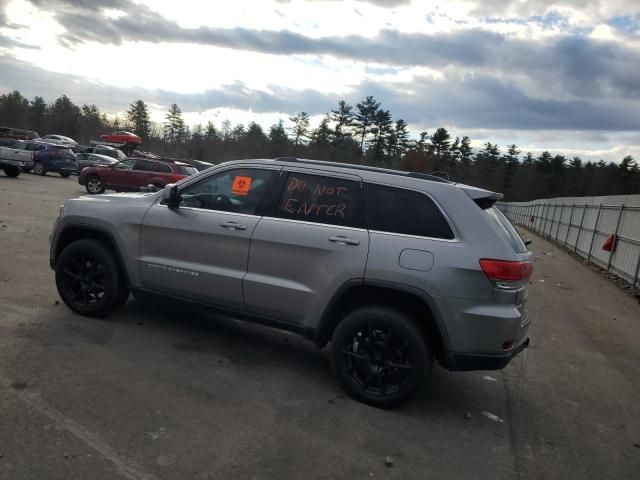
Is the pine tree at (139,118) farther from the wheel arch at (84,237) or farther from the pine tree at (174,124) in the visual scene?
the wheel arch at (84,237)

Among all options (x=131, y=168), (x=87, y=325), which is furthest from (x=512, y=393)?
(x=131, y=168)

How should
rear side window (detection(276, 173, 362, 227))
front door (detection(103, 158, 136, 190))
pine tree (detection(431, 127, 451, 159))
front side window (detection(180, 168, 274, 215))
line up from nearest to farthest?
rear side window (detection(276, 173, 362, 227)) < front side window (detection(180, 168, 274, 215)) < front door (detection(103, 158, 136, 190)) < pine tree (detection(431, 127, 451, 159))

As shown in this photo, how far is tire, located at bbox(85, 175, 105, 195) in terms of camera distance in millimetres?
20047

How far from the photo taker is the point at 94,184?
2011 cm

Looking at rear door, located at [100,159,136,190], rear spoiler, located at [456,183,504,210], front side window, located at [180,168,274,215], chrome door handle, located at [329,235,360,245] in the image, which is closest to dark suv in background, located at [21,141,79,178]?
rear door, located at [100,159,136,190]

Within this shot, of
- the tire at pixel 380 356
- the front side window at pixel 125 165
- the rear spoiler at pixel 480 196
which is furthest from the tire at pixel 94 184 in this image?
the rear spoiler at pixel 480 196

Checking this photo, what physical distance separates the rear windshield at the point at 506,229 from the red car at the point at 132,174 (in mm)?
16680

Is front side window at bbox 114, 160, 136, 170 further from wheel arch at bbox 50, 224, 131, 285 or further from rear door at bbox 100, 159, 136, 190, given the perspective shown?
wheel arch at bbox 50, 224, 131, 285

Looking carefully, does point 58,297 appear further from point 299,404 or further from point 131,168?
point 131,168

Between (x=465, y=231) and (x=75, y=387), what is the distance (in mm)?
3134

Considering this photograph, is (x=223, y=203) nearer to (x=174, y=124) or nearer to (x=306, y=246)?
(x=306, y=246)

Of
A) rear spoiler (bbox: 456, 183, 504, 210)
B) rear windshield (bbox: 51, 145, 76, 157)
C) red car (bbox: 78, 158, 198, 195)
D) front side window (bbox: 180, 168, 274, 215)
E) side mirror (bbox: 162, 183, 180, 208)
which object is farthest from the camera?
rear windshield (bbox: 51, 145, 76, 157)

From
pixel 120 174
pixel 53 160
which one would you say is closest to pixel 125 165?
pixel 120 174

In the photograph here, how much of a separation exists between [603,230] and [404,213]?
1414 cm
